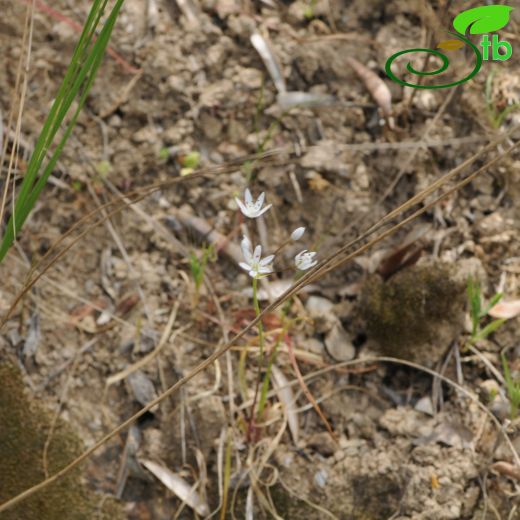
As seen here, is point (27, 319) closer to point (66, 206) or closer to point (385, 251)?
point (66, 206)

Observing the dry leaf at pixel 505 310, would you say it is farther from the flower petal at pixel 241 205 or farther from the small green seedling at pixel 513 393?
the flower petal at pixel 241 205

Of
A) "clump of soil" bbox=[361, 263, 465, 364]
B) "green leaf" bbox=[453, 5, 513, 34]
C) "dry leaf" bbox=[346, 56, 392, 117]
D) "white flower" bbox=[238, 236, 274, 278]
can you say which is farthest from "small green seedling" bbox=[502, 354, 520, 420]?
"green leaf" bbox=[453, 5, 513, 34]

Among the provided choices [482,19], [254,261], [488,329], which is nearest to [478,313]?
[488,329]

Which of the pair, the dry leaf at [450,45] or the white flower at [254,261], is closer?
the white flower at [254,261]

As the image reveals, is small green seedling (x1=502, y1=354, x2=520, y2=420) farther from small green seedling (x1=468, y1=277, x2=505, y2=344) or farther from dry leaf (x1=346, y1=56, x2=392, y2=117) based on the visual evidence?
dry leaf (x1=346, y1=56, x2=392, y2=117)

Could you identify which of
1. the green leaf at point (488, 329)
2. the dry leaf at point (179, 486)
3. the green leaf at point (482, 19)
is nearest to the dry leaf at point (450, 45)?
the green leaf at point (482, 19)

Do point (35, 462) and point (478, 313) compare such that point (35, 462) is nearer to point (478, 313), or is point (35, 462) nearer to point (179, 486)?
point (179, 486)
